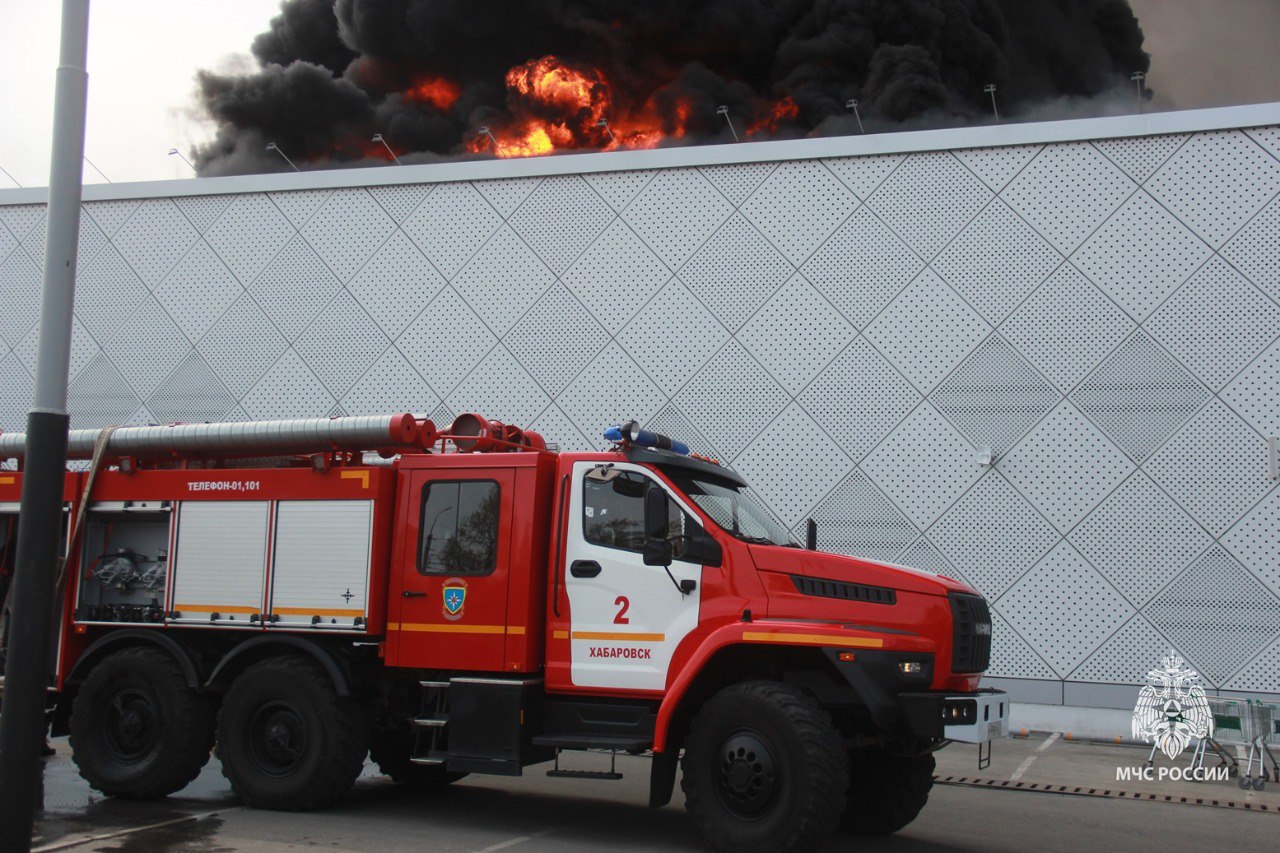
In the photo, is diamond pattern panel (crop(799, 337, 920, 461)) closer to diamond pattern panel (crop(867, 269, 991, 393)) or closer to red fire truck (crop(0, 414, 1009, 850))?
diamond pattern panel (crop(867, 269, 991, 393))

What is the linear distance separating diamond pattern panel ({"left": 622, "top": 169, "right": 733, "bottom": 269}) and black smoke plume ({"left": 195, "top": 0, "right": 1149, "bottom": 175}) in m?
20.8

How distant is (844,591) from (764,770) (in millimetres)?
1369

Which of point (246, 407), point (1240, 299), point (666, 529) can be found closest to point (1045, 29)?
point (1240, 299)

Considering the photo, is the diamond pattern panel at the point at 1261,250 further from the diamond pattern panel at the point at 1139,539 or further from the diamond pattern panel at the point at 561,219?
the diamond pattern panel at the point at 561,219

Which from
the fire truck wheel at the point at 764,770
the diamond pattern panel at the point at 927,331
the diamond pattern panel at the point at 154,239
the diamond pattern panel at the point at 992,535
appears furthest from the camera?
the diamond pattern panel at the point at 154,239

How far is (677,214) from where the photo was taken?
1672 centimetres

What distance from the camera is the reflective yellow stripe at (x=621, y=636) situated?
823cm

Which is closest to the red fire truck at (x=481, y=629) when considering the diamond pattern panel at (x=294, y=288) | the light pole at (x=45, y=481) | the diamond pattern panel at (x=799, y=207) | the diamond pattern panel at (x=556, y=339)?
the light pole at (x=45, y=481)

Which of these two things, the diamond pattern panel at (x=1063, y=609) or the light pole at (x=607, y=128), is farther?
the light pole at (x=607, y=128)

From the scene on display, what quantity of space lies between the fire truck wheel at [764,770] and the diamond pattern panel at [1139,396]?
8.79m

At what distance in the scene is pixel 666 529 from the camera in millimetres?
8164

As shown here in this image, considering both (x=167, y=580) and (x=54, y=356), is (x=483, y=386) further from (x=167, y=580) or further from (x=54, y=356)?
(x=54, y=356)

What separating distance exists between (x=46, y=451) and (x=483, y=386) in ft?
37.1

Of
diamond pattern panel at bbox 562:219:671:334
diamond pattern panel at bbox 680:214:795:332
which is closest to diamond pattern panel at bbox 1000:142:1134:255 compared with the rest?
diamond pattern panel at bbox 680:214:795:332
